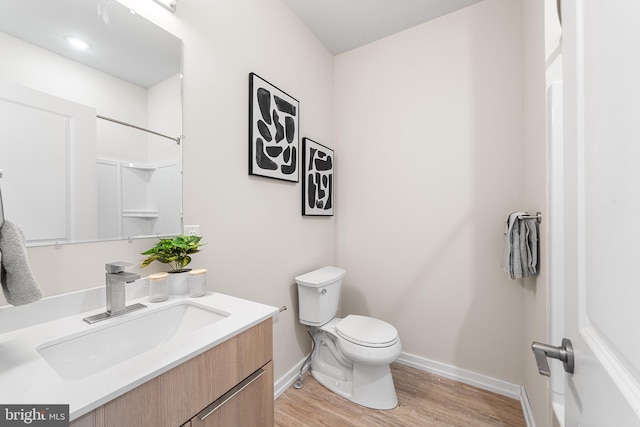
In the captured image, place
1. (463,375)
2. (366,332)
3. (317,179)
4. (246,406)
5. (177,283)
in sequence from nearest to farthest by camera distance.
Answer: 1. (246,406)
2. (177,283)
3. (366,332)
4. (463,375)
5. (317,179)

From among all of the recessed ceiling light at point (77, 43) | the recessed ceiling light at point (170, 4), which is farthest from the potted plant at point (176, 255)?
the recessed ceiling light at point (170, 4)

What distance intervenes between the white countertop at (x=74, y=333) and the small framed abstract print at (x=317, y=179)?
1.14m

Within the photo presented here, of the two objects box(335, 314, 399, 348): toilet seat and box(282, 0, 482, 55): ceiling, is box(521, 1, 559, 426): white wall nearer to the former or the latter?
box(282, 0, 482, 55): ceiling

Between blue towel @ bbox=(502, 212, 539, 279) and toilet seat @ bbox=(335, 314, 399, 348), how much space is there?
77 centimetres

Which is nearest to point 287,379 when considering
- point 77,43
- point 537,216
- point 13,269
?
point 13,269

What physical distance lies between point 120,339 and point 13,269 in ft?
1.19

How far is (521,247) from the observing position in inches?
52.7

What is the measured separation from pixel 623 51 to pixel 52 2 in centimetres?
143

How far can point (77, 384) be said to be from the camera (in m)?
0.52

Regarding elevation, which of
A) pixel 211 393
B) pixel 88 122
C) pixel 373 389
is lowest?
pixel 373 389

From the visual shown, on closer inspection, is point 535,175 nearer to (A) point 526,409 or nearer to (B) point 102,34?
(A) point 526,409

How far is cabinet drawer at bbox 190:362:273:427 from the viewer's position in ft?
2.33

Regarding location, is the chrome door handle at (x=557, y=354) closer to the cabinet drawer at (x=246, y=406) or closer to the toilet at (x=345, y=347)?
the cabinet drawer at (x=246, y=406)

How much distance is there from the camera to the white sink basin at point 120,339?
27.8 inches
